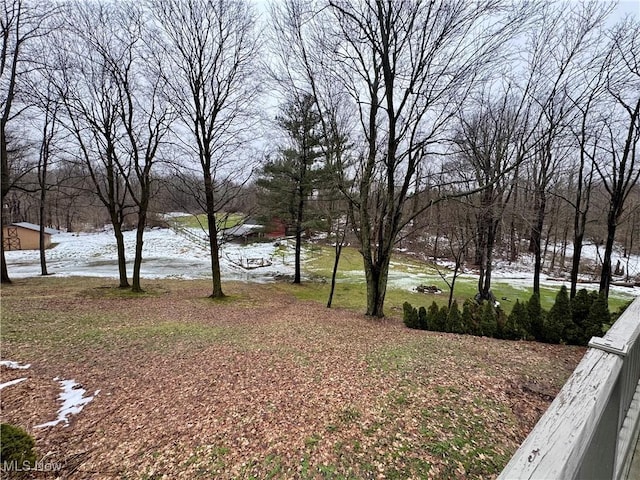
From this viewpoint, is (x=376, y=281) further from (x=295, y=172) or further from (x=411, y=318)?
(x=295, y=172)

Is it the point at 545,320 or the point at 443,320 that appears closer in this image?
the point at 545,320

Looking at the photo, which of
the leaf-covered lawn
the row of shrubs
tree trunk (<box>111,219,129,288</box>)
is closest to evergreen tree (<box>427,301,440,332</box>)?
the row of shrubs

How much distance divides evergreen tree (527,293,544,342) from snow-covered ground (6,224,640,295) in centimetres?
999

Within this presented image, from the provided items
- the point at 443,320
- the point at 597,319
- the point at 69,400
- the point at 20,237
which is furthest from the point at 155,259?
the point at 597,319

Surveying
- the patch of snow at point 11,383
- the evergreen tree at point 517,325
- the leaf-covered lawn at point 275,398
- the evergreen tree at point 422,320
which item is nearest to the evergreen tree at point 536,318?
the evergreen tree at point 517,325

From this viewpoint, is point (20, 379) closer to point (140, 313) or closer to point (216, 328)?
point (216, 328)

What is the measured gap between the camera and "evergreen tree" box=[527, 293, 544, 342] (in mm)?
5965

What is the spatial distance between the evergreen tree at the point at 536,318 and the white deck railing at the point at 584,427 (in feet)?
16.0

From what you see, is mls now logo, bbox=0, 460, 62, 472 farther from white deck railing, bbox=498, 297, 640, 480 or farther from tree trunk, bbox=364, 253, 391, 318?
tree trunk, bbox=364, 253, 391, 318

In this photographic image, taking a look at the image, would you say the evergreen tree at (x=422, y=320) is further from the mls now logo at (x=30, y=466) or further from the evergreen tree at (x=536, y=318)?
the mls now logo at (x=30, y=466)

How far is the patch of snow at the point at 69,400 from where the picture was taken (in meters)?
3.15

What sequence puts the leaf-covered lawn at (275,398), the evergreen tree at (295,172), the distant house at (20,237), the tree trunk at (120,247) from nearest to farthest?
the leaf-covered lawn at (275,398) → the tree trunk at (120,247) → the evergreen tree at (295,172) → the distant house at (20,237)

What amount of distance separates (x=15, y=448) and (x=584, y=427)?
3701 millimetres

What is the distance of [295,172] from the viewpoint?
15.7 m
